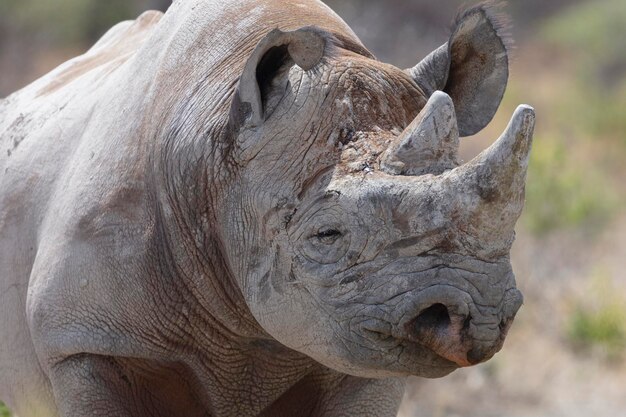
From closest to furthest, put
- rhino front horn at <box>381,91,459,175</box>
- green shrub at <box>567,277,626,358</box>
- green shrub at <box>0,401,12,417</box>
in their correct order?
1. rhino front horn at <box>381,91,459,175</box>
2. green shrub at <box>0,401,12,417</box>
3. green shrub at <box>567,277,626,358</box>

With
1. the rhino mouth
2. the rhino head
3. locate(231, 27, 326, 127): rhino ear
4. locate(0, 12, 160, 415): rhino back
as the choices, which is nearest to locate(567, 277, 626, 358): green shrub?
locate(0, 12, 160, 415): rhino back

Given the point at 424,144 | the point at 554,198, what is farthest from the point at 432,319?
the point at 554,198

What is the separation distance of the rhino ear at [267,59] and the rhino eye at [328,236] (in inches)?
19.2

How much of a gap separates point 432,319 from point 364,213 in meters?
0.36

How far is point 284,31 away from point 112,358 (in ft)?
4.55

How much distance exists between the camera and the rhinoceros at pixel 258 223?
4172 mm

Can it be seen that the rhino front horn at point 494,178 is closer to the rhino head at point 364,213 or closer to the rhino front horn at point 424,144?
the rhino head at point 364,213

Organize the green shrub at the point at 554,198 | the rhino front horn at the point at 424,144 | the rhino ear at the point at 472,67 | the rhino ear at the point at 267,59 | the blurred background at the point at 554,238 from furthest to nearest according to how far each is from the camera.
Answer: the green shrub at the point at 554,198 → the blurred background at the point at 554,238 → the rhino ear at the point at 472,67 → the rhino ear at the point at 267,59 → the rhino front horn at the point at 424,144

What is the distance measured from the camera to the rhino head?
4.12 meters

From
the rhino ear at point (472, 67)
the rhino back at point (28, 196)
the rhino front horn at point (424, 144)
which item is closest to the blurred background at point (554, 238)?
the rhino ear at point (472, 67)

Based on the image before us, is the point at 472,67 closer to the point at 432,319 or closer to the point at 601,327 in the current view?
the point at 432,319

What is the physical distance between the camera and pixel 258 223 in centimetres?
463

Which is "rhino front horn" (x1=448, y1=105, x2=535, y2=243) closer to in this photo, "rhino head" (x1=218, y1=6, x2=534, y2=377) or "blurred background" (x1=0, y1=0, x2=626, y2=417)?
"rhino head" (x1=218, y1=6, x2=534, y2=377)

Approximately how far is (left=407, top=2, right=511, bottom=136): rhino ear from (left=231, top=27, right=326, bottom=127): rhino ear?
1.76 ft
